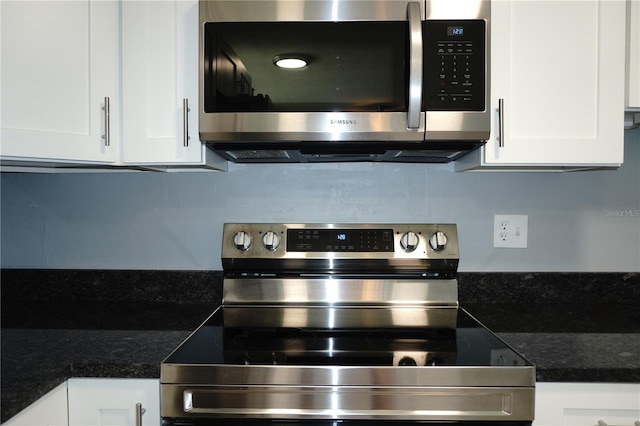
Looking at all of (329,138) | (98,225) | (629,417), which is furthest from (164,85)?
(629,417)

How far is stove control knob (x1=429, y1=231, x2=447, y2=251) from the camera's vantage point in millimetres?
1464

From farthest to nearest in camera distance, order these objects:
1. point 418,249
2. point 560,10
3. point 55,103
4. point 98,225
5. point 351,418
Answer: point 98,225 → point 418,249 → point 560,10 → point 55,103 → point 351,418

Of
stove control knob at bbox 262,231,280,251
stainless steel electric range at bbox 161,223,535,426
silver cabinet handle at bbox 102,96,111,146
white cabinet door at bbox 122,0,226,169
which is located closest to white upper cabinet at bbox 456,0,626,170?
stainless steel electric range at bbox 161,223,535,426

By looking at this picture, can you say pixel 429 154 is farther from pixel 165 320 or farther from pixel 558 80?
pixel 165 320

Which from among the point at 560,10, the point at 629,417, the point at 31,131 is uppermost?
the point at 560,10

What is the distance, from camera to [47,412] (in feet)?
3.15

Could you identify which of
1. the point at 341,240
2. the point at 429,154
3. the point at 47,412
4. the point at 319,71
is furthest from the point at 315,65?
the point at 47,412

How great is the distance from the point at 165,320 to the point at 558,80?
4.29ft

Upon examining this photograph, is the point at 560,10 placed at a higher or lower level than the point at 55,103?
higher

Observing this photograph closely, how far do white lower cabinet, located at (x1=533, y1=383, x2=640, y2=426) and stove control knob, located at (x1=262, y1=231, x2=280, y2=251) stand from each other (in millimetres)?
832

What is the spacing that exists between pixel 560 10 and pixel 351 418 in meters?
1.18

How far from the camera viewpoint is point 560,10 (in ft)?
4.03

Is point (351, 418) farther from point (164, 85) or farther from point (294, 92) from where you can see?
point (164, 85)

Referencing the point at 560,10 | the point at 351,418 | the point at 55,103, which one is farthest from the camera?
the point at 560,10
